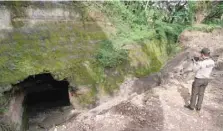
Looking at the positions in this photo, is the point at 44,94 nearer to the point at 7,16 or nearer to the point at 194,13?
the point at 7,16

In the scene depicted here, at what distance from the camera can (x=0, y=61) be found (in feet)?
21.5

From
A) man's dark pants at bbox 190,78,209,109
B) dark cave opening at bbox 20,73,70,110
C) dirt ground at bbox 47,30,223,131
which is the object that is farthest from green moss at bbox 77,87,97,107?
man's dark pants at bbox 190,78,209,109

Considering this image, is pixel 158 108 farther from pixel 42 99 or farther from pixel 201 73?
pixel 42 99

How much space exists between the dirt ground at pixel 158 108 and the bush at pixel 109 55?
24.8 inches

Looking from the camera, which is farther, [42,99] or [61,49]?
[42,99]

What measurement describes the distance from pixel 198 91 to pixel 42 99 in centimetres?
465

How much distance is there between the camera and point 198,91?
7.33m

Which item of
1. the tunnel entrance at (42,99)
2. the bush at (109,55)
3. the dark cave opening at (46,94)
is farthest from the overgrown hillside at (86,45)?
the dark cave opening at (46,94)

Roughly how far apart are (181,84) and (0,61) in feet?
17.2

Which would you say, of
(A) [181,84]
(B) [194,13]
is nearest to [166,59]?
(A) [181,84]

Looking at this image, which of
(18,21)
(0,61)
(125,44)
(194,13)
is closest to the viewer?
(0,61)

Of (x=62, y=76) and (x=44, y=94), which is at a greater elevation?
(x=62, y=76)

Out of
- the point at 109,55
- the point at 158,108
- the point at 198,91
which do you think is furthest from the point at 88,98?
the point at 198,91

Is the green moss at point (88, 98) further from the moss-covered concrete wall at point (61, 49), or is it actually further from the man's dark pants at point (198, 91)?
the man's dark pants at point (198, 91)
